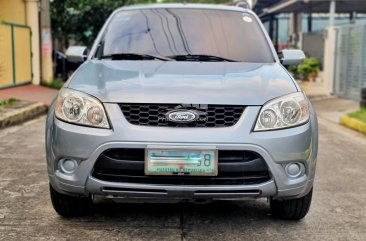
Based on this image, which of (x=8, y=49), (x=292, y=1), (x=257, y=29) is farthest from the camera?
(x=292, y=1)

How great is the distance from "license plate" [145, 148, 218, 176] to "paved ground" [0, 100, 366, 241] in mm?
547

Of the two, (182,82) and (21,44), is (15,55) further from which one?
(182,82)

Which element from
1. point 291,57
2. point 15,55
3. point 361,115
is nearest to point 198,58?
point 291,57

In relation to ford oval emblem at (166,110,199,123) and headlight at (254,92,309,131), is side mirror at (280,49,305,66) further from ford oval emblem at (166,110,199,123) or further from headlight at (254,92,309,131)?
ford oval emblem at (166,110,199,123)

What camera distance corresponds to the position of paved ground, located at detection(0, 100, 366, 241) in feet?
12.1

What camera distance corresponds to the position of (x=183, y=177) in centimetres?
338

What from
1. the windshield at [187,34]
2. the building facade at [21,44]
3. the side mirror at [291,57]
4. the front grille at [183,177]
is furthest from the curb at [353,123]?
the building facade at [21,44]

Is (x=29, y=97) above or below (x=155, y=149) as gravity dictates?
below

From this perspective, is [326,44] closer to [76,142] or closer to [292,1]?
[292,1]

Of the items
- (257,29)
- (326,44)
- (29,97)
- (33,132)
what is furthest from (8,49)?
(257,29)

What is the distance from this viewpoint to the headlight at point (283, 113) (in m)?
3.42

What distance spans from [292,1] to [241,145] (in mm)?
16821

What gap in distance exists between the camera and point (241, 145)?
3307 millimetres

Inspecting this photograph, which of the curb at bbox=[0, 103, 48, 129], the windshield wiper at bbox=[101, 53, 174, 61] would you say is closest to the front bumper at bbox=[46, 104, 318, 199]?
the windshield wiper at bbox=[101, 53, 174, 61]
